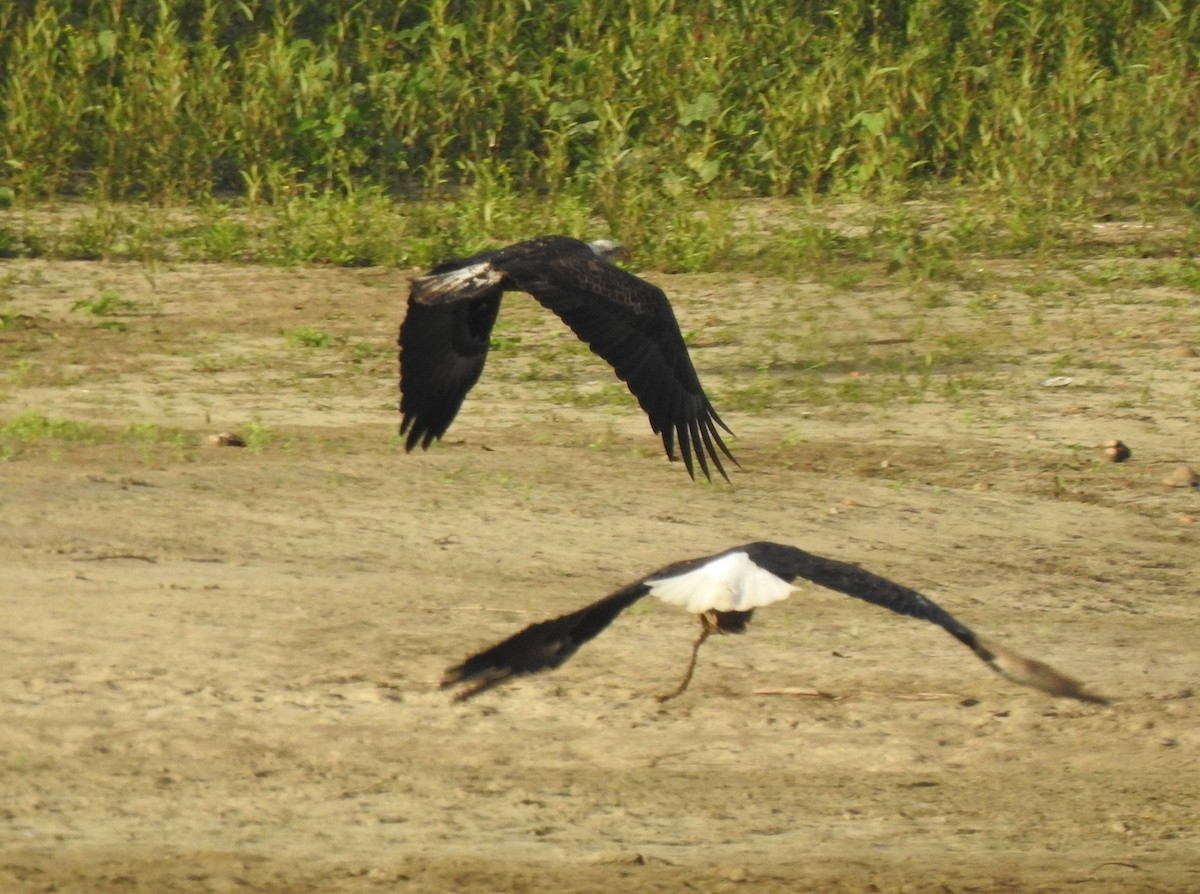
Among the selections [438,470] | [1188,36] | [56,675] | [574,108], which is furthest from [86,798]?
[1188,36]

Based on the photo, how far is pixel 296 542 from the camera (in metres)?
5.68

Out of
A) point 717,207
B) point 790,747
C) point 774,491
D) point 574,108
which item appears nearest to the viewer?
point 790,747

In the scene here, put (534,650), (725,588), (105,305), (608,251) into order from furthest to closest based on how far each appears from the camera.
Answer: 1. (105,305)
2. (608,251)
3. (725,588)
4. (534,650)

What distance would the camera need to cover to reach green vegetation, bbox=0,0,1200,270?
9.05 m

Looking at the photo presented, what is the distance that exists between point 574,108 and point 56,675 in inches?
231

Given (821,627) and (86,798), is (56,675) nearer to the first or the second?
(86,798)

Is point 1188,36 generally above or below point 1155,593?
above

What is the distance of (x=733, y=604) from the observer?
4129mm

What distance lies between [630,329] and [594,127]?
4.96 m

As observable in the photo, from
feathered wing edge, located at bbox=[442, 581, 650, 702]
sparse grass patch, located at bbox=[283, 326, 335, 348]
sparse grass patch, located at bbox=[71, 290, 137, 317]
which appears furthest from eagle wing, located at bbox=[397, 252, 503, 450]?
sparse grass patch, located at bbox=[71, 290, 137, 317]

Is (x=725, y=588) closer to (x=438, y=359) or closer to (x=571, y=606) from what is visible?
(x=571, y=606)

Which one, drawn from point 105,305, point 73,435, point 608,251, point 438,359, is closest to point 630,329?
point 438,359

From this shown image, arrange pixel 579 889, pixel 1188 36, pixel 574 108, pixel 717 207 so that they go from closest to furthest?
1. pixel 579 889
2. pixel 717 207
3. pixel 574 108
4. pixel 1188 36

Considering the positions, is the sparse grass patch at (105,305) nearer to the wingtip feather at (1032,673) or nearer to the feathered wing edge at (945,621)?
the feathered wing edge at (945,621)
